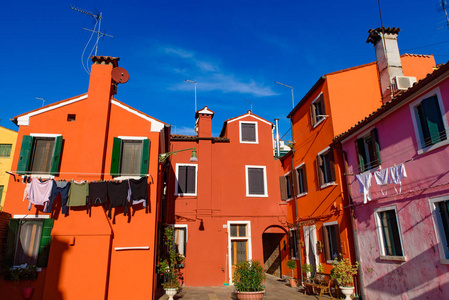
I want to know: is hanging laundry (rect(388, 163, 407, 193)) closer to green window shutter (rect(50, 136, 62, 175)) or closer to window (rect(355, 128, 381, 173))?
window (rect(355, 128, 381, 173))

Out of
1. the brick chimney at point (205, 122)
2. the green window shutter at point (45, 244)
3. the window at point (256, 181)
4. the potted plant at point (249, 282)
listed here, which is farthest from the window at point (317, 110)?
the green window shutter at point (45, 244)

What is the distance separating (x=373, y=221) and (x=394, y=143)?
2.69 meters

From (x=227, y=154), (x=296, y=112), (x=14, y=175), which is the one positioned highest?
(x=296, y=112)

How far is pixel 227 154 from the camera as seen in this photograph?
57.9 ft

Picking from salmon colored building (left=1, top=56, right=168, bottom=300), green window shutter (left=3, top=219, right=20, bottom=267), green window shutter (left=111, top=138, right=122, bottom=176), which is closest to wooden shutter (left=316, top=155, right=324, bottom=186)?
salmon colored building (left=1, top=56, right=168, bottom=300)

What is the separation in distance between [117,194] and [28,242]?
3126 mm

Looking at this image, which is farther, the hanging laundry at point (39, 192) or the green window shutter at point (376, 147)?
the green window shutter at point (376, 147)

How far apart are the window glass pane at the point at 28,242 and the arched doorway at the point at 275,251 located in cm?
1228

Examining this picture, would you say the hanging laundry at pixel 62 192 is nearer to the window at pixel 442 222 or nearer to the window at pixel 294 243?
the window at pixel 294 243

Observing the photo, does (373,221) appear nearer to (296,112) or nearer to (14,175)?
(296,112)

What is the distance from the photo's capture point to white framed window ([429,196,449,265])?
7723mm

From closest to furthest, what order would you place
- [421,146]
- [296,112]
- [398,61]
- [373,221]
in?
[421,146] < [373,221] < [398,61] < [296,112]

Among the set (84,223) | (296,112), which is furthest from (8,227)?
(296,112)

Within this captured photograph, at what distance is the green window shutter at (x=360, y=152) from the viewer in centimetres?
1122
